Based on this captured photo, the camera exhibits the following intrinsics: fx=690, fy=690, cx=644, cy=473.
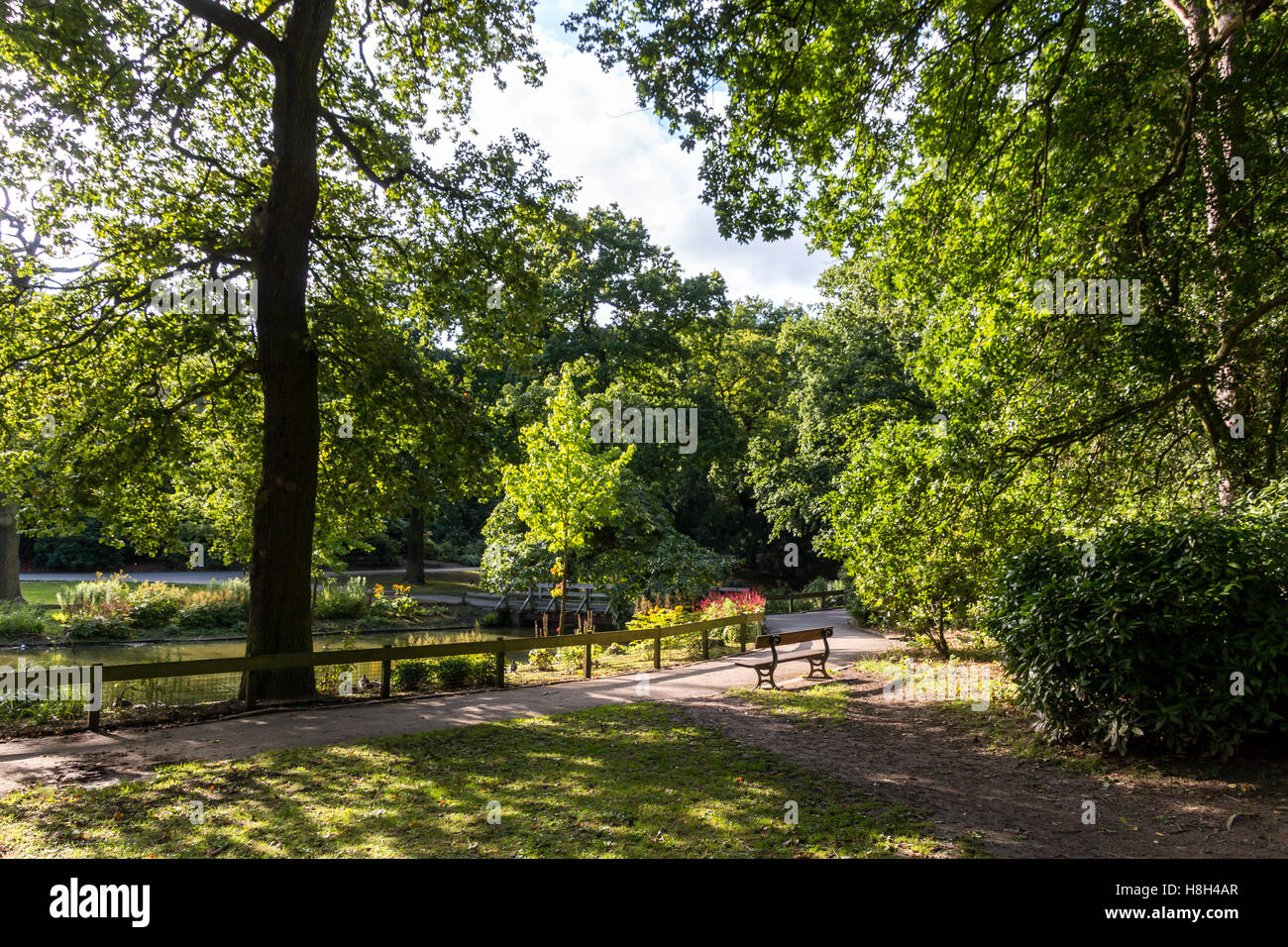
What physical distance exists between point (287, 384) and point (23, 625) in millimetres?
14081

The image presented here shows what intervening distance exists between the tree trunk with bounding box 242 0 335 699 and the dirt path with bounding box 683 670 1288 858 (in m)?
6.68

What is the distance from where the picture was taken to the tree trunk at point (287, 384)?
10.3 m

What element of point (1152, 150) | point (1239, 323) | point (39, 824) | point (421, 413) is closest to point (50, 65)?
point (421, 413)

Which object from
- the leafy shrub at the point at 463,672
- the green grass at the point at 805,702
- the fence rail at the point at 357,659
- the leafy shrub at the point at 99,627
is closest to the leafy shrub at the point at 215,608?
the leafy shrub at the point at 99,627

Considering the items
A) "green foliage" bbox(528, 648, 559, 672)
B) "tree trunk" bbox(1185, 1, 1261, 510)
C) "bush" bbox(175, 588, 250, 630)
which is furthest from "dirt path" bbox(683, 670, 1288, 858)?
"bush" bbox(175, 588, 250, 630)

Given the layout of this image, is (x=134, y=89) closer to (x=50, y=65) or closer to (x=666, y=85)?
(x=50, y=65)

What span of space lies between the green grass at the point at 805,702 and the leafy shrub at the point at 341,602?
687 inches

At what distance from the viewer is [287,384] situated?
1032cm

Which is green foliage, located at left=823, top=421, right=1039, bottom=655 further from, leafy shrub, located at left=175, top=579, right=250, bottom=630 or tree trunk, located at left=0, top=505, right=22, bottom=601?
tree trunk, located at left=0, top=505, right=22, bottom=601

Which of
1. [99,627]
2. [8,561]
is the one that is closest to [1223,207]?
[99,627]

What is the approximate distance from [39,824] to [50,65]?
377 inches

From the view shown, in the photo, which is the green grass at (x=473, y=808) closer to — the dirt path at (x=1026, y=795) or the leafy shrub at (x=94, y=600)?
the dirt path at (x=1026, y=795)

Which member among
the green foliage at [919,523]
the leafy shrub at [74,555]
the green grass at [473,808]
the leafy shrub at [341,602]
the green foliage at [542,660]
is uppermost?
the green foliage at [919,523]

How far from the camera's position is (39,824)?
5.49 m
